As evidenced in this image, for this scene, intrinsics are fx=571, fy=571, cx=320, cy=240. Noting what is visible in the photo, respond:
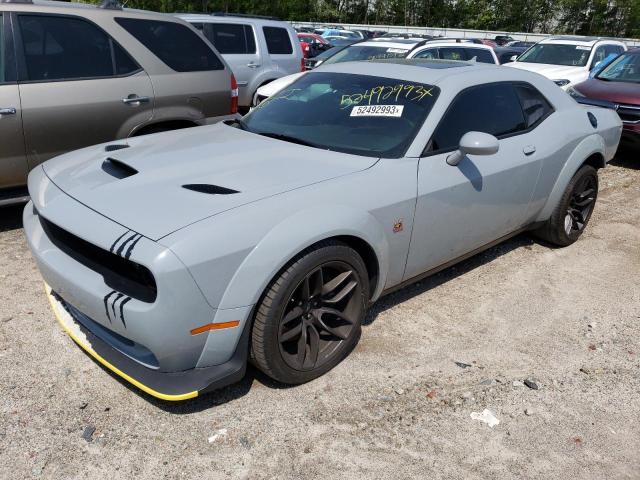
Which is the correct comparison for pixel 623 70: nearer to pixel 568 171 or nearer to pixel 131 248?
pixel 568 171

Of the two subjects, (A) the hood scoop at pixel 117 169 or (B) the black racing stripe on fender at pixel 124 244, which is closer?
(B) the black racing stripe on fender at pixel 124 244

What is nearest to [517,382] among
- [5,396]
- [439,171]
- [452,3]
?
[439,171]

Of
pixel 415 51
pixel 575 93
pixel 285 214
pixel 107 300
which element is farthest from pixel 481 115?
pixel 415 51

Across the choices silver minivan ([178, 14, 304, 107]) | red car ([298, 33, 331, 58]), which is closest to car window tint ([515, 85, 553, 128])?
silver minivan ([178, 14, 304, 107])

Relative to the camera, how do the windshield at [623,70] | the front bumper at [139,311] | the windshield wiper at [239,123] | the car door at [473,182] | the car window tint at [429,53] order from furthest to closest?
the car window tint at [429,53]
the windshield at [623,70]
the windshield wiper at [239,123]
the car door at [473,182]
the front bumper at [139,311]

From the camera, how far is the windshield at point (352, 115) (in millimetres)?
3453

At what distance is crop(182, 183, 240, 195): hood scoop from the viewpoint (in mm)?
2792

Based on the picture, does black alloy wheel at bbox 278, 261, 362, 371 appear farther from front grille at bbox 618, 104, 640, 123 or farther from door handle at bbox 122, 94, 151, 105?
front grille at bbox 618, 104, 640, 123

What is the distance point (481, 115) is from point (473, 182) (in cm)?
55

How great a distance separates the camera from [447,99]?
3.62m

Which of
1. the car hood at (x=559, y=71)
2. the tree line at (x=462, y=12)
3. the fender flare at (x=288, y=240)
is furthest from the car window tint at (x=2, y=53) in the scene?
the tree line at (x=462, y=12)

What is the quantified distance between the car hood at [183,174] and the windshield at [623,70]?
305 inches

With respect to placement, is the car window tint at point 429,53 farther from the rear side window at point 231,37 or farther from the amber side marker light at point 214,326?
the amber side marker light at point 214,326

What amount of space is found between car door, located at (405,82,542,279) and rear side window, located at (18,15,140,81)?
3029 mm
